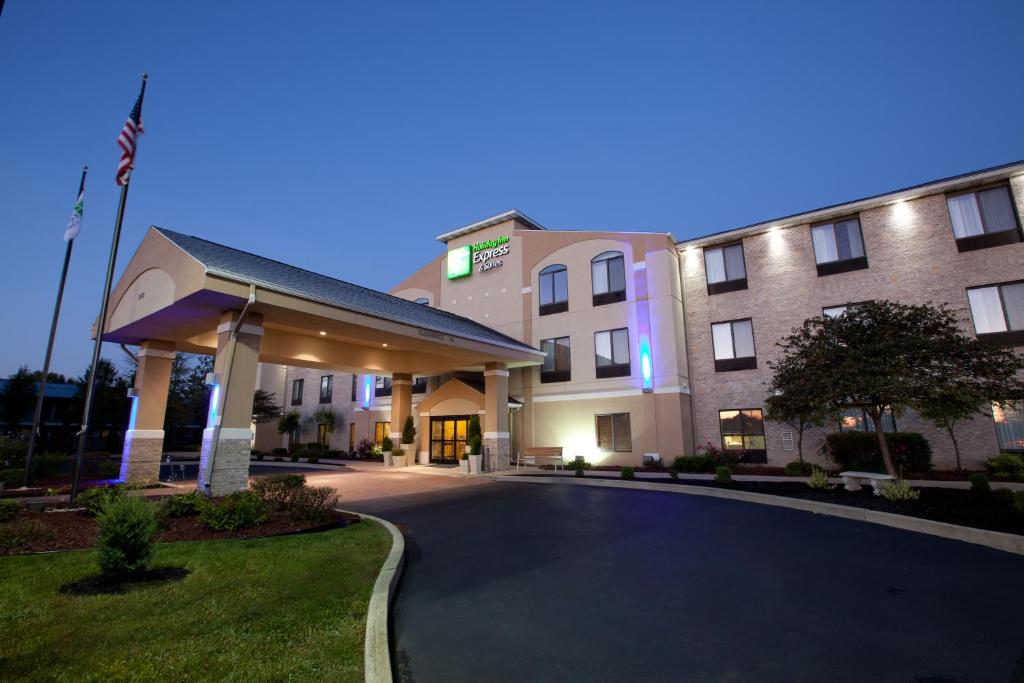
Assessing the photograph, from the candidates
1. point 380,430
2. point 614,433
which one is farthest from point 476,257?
point 614,433

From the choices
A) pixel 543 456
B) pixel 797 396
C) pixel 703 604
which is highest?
pixel 797 396

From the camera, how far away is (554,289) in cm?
2675

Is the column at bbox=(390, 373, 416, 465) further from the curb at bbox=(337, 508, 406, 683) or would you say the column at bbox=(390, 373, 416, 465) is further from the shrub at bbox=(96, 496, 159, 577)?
the shrub at bbox=(96, 496, 159, 577)

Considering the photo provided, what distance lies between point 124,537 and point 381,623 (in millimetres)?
3643

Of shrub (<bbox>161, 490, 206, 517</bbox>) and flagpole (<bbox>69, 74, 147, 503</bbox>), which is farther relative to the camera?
flagpole (<bbox>69, 74, 147, 503</bbox>)

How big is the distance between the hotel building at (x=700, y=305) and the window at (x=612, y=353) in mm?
72

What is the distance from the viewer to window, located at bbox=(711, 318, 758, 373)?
2183cm

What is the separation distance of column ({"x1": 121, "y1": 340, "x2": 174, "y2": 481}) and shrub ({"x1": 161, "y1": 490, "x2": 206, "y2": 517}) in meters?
8.37

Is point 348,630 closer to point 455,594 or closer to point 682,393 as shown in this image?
point 455,594

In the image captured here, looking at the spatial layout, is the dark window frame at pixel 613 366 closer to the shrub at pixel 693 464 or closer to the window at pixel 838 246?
the shrub at pixel 693 464

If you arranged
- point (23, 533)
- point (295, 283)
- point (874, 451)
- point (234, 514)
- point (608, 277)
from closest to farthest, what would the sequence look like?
point (23, 533) → point (234, 514) → point (295, 283) → point (874, 451) → point (608, 277)

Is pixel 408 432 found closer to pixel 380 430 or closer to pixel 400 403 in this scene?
pixel 400 403

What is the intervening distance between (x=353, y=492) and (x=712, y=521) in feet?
36.1

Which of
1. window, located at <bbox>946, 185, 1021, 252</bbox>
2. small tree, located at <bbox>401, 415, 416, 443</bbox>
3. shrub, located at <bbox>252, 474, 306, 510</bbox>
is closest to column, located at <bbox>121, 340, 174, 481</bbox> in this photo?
shrub, located at <bbox>252, 474, 306, 510</bbox>
